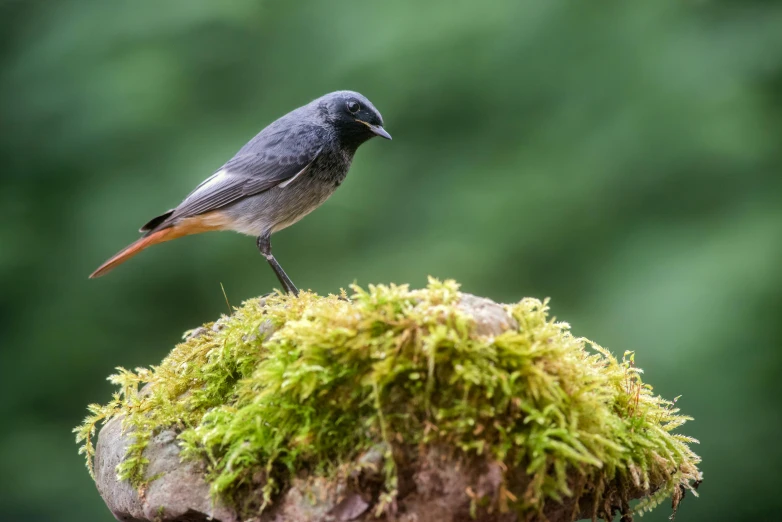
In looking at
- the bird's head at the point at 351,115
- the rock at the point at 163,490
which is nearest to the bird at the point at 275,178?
the bird's head at the point at 351,115

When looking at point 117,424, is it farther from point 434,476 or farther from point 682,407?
point 682,407

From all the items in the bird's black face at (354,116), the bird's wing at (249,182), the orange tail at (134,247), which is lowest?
the orange tail at (134,247)

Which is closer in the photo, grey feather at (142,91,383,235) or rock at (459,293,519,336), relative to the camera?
rock at (459,293,519,336)

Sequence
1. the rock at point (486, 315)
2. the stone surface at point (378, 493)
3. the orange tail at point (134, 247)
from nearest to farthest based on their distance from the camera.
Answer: the stone surface at point (378, 493)
the rock at point (486, 315)
the orange tail at point (134, 247)

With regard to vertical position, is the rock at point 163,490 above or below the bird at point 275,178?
below

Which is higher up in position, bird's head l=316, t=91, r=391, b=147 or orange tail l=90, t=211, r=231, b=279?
bird's head l=316, t=91, r=391, b=147

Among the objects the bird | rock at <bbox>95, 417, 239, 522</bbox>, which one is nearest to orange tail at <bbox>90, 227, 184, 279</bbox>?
the bird

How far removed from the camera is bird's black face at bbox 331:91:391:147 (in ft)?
Answer: 14.2

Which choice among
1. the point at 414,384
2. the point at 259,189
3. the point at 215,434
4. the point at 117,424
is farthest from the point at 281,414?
the point at 259,189

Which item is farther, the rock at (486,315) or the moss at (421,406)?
the rock at (486,315)

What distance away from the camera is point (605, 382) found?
106 inches

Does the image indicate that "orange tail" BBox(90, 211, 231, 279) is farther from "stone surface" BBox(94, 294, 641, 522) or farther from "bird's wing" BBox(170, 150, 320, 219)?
"stone surface" BBox(94, 294, 641, 522)

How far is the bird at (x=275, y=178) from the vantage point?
427 centimetres

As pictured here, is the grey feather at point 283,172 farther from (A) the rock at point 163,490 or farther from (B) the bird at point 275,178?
(A) the rock at point 163,490
